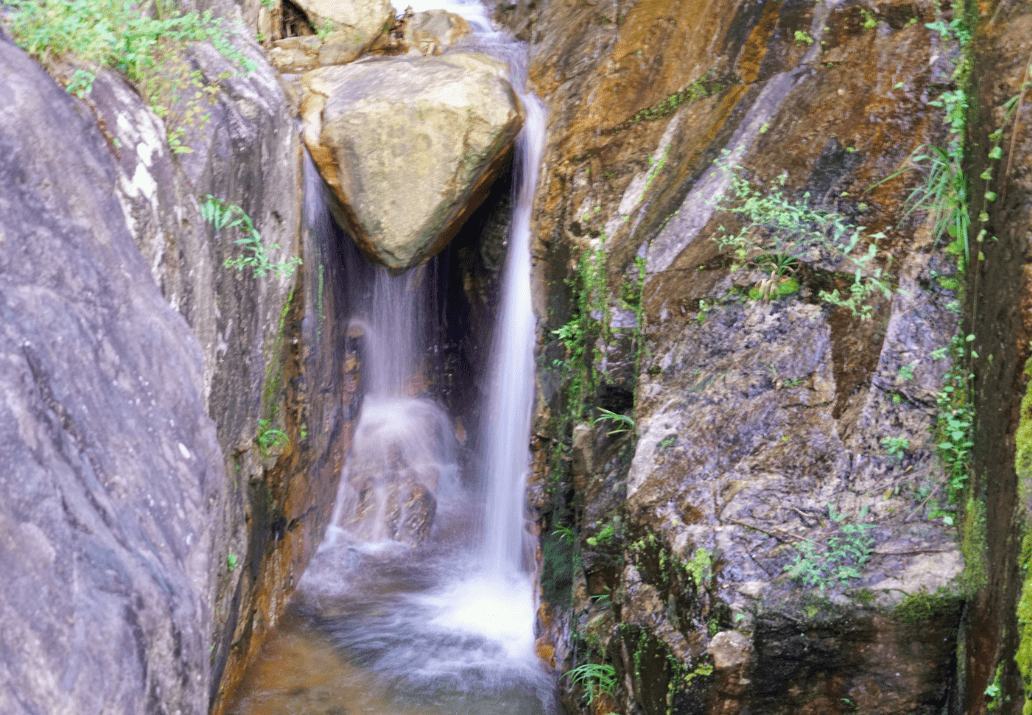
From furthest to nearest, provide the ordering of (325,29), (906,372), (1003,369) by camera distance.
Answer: (325,29)
(906,372)
(1003,369)

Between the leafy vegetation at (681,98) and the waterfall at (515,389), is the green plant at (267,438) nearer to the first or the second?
the waterfall at (515,389)

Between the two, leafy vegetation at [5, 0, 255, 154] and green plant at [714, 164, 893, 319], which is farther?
green plant at [714, 164, 893, 319]

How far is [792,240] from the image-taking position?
4016 millimetres

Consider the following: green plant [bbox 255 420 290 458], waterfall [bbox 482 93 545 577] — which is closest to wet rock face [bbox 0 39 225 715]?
green plant [bbox 255 420 290 458]

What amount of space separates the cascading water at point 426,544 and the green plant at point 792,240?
6.71ft

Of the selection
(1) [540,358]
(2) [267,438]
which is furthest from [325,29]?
(2) [267,438]

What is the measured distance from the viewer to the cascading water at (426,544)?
4684mm

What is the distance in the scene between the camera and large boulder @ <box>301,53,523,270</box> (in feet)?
18.6

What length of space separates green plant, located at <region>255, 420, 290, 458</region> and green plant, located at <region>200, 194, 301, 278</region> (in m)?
0.93

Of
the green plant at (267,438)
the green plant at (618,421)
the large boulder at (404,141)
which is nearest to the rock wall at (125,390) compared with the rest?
the green plant at (267,438)

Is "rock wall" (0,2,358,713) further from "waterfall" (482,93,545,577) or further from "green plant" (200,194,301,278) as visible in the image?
"waterfall" (482,93,545,577)

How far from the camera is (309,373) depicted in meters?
5.55

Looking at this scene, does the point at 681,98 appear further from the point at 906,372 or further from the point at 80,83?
the point at 80,83

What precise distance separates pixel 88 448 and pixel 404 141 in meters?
4.08
